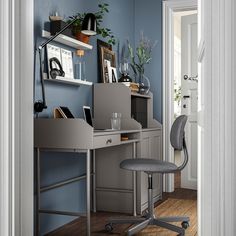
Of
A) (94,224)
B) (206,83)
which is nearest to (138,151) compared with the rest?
(94,224)

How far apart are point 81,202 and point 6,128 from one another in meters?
2.04

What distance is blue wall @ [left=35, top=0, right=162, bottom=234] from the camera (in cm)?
288

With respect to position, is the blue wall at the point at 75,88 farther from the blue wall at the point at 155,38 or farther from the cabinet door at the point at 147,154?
the cabinet door at the point at 147,154

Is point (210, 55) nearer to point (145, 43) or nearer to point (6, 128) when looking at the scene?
point (6, 128)

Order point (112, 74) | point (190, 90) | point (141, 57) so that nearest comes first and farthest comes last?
point (112, 74) → point (141, 57) → point (190, 90)

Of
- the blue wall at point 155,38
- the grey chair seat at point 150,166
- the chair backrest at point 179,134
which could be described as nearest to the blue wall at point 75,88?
the blue wall at point 155,38

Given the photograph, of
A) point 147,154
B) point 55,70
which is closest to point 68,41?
point 55,70

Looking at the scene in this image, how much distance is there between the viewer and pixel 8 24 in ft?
5.16

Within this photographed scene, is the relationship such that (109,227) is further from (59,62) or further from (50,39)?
(50,39)

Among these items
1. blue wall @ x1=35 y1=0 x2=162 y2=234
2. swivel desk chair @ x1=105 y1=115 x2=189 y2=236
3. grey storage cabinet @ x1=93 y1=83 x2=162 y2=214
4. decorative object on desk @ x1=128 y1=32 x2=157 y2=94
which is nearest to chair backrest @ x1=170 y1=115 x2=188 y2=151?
swivel desk chair @ x1=105 y1=115 x2=189 y2=236

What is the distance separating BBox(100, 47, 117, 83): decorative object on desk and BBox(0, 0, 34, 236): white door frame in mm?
2137

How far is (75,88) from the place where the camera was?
3328mm

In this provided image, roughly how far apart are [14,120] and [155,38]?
334 centimetres

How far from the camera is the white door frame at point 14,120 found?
1572mm
